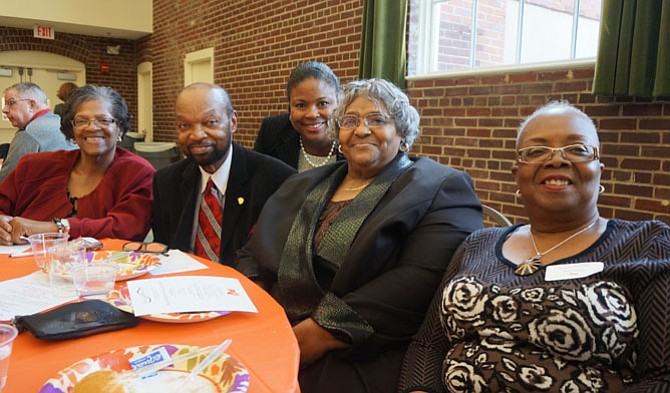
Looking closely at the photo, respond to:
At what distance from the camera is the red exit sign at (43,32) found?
8477mm

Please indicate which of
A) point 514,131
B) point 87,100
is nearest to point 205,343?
point 87,100

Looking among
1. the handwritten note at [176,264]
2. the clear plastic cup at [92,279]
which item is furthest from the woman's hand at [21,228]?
the clear plastic cup at [92,279]

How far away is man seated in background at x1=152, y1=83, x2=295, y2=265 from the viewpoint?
2201 mm

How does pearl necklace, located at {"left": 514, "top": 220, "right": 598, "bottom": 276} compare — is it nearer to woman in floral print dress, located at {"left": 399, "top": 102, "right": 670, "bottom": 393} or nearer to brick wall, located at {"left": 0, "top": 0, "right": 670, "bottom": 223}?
woman in floral print dress, located at {"left": 399, "top": 102, "right": 670, "bottom": 393}

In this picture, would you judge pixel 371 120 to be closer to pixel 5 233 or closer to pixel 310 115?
pixel 310 115

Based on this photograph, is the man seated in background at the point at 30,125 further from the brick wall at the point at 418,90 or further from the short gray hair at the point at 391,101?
the short gray hair at the point at 391,101

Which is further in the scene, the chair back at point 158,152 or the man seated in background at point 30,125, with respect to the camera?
the chair back at point 158,152

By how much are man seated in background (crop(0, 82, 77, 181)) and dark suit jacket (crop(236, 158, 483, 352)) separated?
9.27 feet

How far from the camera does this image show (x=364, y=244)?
1510 millimetres

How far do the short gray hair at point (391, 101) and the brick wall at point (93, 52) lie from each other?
8.69m

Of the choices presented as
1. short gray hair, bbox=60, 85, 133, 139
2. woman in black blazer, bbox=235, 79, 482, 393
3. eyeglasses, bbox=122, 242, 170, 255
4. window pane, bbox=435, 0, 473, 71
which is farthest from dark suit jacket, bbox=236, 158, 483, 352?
window pane, bbox=435, 0, 473, 71

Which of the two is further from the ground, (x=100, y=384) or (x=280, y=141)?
(x=280, y=141)

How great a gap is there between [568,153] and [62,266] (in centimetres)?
137

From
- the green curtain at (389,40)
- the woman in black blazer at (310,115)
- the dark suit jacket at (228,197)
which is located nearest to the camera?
the dark suit jacket at (228,197)
